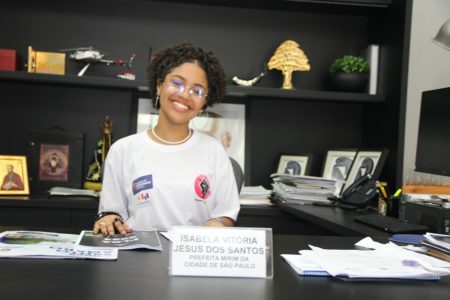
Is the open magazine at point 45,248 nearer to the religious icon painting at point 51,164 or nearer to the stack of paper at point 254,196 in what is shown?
the stack of paper at point 254,196

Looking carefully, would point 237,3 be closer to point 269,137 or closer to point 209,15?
point 209,15

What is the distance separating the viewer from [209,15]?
A: 3.04 m

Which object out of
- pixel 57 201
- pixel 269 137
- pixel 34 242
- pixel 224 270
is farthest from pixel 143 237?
pixel 269 137

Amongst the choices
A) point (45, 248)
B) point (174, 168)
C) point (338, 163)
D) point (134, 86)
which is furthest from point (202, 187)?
point (338, 163)

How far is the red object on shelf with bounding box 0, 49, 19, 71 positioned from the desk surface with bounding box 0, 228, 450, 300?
1.89 metres

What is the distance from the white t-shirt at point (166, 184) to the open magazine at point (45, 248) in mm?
501

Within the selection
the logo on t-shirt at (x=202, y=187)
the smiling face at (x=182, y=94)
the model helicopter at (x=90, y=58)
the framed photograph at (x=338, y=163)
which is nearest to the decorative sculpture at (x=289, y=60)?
the framed photograph at (x=338, y=163)

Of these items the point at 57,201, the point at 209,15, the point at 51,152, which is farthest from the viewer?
the point at 209,15

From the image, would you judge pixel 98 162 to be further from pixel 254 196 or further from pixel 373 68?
pixel 373 68

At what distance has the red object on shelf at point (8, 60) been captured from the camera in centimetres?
262

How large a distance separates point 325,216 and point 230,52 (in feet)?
4.47

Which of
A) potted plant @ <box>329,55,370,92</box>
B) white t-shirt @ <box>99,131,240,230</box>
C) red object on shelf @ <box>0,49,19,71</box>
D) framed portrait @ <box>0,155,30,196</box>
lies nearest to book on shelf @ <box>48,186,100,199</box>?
framed portrait @ <box>0,155,30,196</box>

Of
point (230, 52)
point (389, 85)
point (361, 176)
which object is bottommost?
point (361, 176)

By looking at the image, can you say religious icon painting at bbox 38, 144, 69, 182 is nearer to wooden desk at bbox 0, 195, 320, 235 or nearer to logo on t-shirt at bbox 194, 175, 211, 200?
wooden desk at bbox 0, 195, 320, 235
